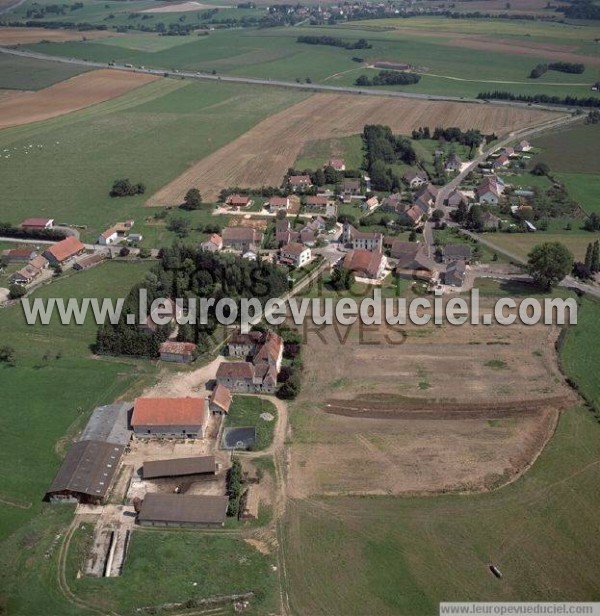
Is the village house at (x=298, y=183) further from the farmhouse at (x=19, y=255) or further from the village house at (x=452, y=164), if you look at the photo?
the farmhouse at (x=19, y=255)

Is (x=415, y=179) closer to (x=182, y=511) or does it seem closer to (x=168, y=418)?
Answer: (x=168, y=418)

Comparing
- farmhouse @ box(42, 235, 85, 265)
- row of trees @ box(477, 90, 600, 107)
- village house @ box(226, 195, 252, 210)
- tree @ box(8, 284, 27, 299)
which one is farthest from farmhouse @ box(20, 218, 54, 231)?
row of trees @ box(477, 90, 600, 107)

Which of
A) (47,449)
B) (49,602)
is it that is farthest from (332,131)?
(49,602)

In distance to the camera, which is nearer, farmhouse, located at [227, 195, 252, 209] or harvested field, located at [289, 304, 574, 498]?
harvested field, located at [289, 304, 574, 498]

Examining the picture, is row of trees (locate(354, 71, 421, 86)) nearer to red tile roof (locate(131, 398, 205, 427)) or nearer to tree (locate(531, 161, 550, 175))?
tree (locate(531, 161, 550, 175))

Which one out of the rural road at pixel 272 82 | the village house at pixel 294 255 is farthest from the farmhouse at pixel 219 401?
the rural road at pixel 272 82

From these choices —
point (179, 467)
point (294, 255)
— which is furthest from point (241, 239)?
point (179, 467)
